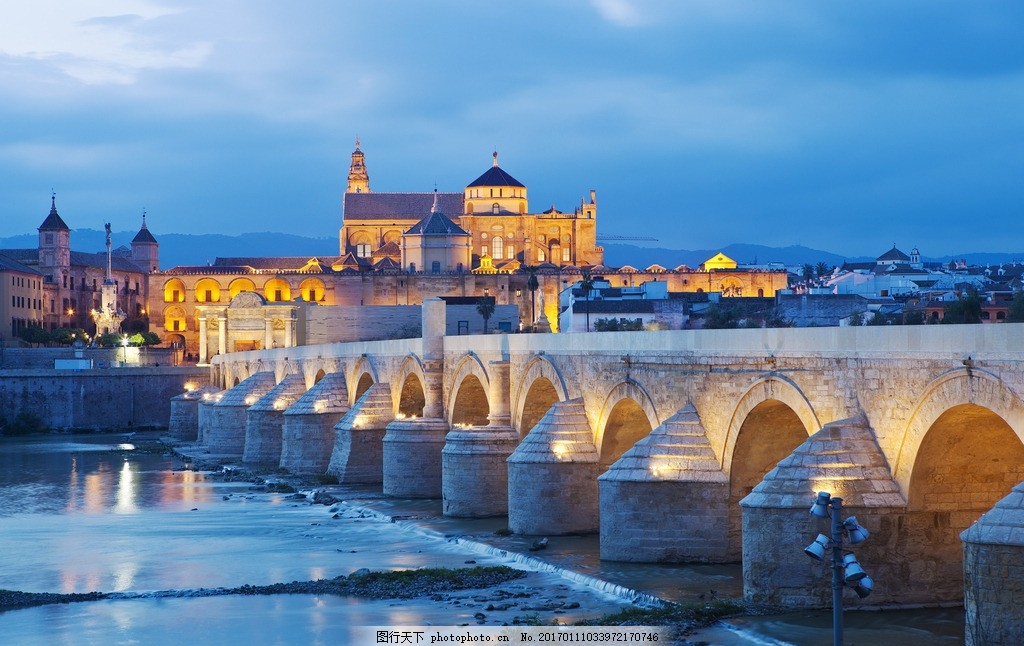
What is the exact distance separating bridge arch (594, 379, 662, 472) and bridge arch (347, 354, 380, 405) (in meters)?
18.1

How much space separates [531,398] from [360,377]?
15.3m

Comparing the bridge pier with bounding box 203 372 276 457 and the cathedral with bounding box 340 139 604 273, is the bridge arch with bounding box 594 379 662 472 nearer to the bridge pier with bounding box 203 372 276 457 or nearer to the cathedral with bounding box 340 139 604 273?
the bridge pier with bounding box 203 372 276 457

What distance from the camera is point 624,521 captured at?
2242 centimetres

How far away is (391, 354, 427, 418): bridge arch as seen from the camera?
40094 millimetres

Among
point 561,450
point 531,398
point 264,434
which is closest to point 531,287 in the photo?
point 264,434

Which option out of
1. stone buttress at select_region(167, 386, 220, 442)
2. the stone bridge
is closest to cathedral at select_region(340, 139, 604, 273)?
stone buttress at select_region(167, 386, 220, 442)

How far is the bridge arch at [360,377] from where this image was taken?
148 feet

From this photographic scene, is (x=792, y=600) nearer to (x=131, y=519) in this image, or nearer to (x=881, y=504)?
(x=881, y=504)

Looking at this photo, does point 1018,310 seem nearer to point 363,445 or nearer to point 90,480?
point 363,445

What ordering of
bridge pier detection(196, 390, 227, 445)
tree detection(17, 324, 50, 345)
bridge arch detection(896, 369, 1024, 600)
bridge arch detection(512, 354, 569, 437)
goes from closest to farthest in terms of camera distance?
bridge arch detection(896, 369, 1024, 600)
bridge arch detection(512, 354, 569, 437)
bridge pier detection(196, 390, 227, 445)
tree detection(17, 324, 50, 345)

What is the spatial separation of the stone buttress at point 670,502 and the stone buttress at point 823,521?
143 inches

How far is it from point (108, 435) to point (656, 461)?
5682 cm

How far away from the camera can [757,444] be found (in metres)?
22.1

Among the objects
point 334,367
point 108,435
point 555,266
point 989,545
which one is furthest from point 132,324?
point 989,545
